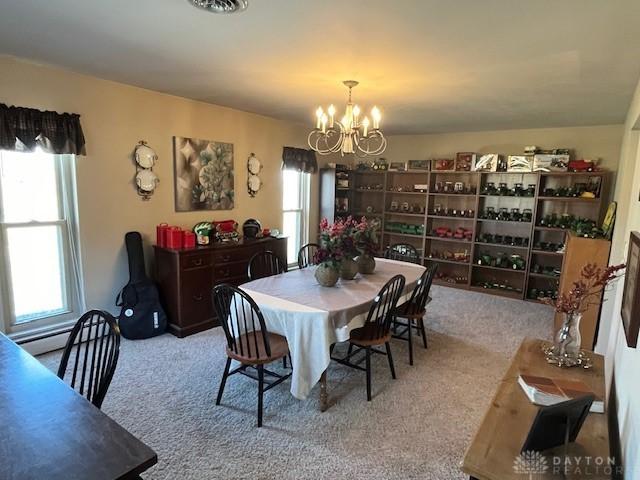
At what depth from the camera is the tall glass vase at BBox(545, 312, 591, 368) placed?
1917 mm

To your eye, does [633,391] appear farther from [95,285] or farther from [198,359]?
[95,285]

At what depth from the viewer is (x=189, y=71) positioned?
9.53 feet

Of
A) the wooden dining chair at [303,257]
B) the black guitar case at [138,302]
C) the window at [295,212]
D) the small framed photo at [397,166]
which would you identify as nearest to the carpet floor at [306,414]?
the black guitar case at [138,302]

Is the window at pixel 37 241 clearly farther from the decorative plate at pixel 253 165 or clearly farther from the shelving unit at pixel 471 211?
the shelving unit at pixel 471 211

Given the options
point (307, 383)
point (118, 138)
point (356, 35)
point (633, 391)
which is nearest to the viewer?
point (633, 391)

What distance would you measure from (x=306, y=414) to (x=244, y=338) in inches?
26.9

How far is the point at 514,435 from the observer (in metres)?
1.39

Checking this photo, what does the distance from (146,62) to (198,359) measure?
7.99 feet

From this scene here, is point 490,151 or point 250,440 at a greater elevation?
point 490,151

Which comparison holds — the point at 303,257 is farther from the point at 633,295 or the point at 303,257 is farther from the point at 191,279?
the point at 633,295

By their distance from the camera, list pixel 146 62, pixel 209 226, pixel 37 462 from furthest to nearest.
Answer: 1. pixel 209 226
2. pixel 146 62
3. pixel 37 462

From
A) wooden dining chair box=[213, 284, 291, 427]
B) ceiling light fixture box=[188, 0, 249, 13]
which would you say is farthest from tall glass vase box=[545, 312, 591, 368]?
ceiling light fixture box=[188, 0, 249, 13]

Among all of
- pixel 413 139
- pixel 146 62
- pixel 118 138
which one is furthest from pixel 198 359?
pixel 413 139

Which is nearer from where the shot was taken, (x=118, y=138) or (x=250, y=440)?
(x=250, y=440)
